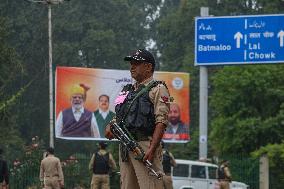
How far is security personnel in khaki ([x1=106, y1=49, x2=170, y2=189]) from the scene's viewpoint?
802 cm

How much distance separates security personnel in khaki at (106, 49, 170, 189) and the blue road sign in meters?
19.7

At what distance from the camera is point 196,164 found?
27.7 metres

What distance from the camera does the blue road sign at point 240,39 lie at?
90.5 ft

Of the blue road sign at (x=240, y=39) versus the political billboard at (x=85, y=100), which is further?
the political billboard at (x=85, y=100)

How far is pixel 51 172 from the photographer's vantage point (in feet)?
65.1

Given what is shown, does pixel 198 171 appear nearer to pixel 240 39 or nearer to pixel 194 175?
pixel 194 175

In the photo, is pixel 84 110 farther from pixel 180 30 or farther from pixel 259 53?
pixel 180 30

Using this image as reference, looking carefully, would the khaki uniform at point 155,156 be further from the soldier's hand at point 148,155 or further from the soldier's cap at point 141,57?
the soldier's cap at point 141,57

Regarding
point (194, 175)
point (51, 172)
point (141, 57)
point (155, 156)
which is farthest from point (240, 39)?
point (155, 156)

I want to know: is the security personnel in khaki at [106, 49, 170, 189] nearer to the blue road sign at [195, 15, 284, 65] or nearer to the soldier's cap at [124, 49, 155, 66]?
the soldier's cap at [124, 49, 155, 66]

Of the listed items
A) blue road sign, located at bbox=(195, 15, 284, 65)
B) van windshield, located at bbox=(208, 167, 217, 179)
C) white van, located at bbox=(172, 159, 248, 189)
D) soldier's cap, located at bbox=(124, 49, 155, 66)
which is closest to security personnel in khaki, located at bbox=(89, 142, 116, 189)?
white van, located at bbox=(172, 159, 248, 189)

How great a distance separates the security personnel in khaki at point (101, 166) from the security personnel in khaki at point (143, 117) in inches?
451

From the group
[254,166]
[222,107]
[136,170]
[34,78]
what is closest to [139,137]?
[136,170]

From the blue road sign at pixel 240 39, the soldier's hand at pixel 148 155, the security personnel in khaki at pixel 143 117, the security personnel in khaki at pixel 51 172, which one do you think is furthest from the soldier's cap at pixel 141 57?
the blue road sign at pixel 240 39
